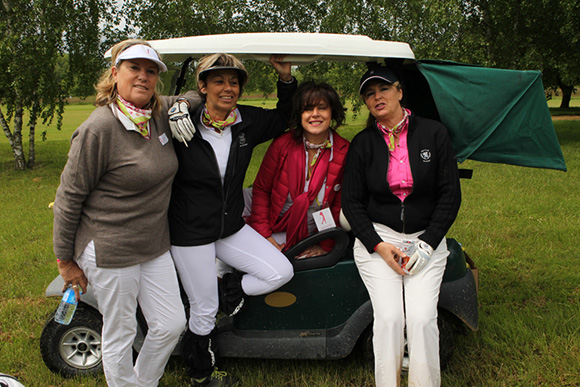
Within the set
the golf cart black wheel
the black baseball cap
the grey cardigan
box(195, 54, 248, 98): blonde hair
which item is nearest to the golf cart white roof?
box(195, 54, 248, 98): blonde hair

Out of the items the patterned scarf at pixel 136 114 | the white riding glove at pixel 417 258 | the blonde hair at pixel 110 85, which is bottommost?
the white riding glove at pixel 417 258

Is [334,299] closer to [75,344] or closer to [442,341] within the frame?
[442,341]

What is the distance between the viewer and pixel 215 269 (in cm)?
278

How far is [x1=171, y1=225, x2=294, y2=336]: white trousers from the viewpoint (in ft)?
8.84

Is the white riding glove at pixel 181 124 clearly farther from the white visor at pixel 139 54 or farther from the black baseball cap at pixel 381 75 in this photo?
the black baseball cap at pixel 381 75

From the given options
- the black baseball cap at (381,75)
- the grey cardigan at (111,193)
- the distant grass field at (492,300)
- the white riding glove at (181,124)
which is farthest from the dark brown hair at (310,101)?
the distant grass field at (492,300)

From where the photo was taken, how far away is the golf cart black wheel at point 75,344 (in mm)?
2963

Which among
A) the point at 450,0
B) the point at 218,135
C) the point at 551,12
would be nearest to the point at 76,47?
the point at 450,0

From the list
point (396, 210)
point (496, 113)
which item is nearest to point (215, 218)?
point (396, 210)

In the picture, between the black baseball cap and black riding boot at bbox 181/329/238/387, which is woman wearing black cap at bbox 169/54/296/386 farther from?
the black baseball cap

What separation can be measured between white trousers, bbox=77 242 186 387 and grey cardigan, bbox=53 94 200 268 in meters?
0.08

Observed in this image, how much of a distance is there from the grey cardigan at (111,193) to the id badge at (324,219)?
0.98 meters

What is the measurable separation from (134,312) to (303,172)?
4.23 ft

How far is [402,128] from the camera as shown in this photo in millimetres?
2877
